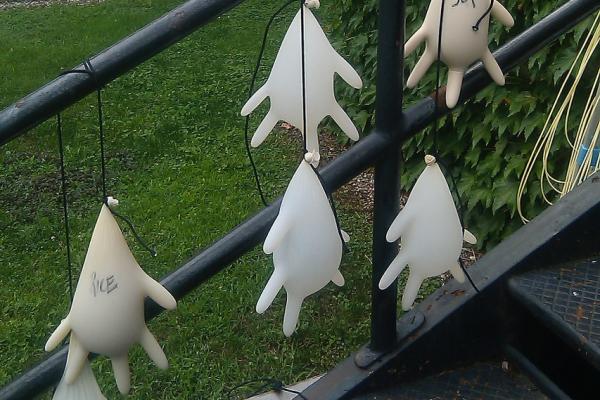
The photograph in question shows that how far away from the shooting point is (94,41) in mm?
5762

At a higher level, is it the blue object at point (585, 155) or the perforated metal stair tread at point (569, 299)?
the perforated metal stair tread at point (569, 299)

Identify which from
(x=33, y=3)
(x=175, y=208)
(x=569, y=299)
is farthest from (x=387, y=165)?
(x=33, y=3)

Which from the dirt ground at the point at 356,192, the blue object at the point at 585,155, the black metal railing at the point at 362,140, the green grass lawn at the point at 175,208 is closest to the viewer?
the black metal railing at the point at 362,140

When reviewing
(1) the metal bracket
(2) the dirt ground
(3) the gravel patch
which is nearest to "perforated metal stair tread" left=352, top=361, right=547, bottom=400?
(1) the metal bracket

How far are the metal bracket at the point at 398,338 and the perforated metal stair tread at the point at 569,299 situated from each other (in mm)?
198

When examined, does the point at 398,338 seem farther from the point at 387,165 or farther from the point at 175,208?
the point at 175,208

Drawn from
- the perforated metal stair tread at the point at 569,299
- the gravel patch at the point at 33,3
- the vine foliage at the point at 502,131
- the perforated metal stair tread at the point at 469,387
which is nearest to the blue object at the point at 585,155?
the vine foliage at the point at 502,131

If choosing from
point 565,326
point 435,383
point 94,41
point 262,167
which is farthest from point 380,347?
point 94,41

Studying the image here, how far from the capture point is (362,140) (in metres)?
1.21

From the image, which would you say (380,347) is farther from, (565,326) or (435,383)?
(565,326)

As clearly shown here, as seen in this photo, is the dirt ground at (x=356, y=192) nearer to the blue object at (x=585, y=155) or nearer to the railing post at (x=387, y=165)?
the blue object at (x=585, y=155)

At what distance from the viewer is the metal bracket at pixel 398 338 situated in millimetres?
1392

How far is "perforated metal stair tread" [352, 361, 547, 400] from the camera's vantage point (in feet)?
4.64

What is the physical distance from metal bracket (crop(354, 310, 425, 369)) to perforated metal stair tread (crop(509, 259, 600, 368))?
0.20 meters
